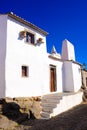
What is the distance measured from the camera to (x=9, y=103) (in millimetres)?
11289

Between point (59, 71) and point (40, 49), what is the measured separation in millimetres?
4087

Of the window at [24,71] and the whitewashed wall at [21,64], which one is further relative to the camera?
the window at [24,71]

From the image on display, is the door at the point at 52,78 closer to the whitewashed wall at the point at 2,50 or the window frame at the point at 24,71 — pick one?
the window frame at the point at 24,71

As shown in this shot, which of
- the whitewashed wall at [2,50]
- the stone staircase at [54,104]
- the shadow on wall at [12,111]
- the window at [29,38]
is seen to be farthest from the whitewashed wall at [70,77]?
the whitewashed wall at [2,50]

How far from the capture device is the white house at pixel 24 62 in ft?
39.3

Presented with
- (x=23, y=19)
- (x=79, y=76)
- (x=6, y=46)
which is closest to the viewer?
(x=6, y=46)

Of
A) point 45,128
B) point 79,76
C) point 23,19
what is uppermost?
point 23,19

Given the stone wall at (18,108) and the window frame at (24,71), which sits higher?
the window frame at (24,71)

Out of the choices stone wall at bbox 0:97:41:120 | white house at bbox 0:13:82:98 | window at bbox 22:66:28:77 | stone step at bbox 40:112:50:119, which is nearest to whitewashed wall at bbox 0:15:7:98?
white house at bbox 0:13:82:98

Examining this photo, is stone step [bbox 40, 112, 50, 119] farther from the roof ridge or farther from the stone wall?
the roof ridge

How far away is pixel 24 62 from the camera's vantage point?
13234 millimetres

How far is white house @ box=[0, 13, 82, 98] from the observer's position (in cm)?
1197

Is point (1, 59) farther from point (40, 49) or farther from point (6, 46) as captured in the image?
point (40, 49)

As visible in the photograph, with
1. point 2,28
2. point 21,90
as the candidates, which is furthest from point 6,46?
point 21,90
